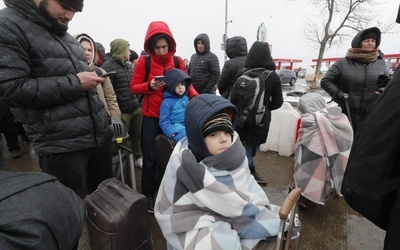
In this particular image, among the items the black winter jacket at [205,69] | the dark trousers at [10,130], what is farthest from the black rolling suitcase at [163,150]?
the dark trousers at [10,130]

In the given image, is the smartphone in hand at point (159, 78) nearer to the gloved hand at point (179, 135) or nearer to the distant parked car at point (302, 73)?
the gloved hand at point (179, 135)

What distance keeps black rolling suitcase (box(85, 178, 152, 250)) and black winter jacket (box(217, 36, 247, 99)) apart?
2.56 meters

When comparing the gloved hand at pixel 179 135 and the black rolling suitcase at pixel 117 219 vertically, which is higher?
the gloved hand at pixel 179 135

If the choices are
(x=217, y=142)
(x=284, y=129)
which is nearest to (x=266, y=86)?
(x=284, y=129)

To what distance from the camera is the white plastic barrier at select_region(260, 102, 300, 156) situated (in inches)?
146

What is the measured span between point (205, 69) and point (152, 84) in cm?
220

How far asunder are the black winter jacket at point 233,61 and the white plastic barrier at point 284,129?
94cm

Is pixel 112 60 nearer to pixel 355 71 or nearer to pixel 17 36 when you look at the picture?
pixel 17 36

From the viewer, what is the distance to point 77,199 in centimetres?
85

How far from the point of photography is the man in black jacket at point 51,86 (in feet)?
4.10

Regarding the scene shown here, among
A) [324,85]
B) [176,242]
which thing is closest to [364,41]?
[324,85]

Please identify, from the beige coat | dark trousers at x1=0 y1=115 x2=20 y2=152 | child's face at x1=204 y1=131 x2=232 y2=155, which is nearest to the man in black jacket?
child's face at x1=204 y1=131 x2=232 y2=155

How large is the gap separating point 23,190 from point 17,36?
102 centimetres

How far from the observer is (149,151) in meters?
2.36
